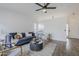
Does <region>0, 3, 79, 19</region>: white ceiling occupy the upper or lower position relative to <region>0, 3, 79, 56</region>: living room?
upper

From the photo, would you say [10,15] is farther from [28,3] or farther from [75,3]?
[75,3]

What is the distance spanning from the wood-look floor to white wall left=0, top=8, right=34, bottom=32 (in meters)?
0.58

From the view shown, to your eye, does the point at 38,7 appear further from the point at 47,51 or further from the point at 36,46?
the point at 47,51

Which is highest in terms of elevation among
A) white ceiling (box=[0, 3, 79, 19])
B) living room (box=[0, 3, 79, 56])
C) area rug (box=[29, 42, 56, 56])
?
white ceiling (box=[0, 3, 79, 19])

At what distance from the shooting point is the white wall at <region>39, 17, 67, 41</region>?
179 cm

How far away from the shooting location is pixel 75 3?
1.73 m

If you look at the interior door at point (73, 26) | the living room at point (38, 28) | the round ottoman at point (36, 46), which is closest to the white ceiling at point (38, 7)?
the living room at point (38, 28)

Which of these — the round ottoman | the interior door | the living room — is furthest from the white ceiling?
the round ottoman

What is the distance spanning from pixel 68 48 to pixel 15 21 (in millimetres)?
1021

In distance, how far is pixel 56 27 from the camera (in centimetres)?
182

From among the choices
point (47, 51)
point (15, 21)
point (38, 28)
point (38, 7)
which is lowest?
point (47, 51)

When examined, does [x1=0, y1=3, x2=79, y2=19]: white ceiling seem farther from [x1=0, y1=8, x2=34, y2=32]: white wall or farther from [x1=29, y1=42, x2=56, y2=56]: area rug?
[x1=29, y1=42, x2=56, y2=56]: area rug

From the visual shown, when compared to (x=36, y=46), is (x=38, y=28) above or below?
above

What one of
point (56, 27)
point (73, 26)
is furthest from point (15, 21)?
point (73, 26)
